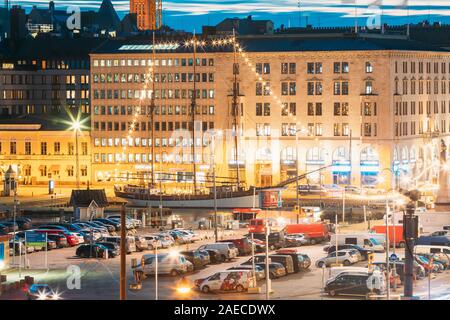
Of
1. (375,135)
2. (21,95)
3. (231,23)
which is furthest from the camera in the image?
(21,95)

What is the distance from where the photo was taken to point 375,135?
7044 centimetres

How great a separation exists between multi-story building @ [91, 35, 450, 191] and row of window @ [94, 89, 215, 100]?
5cm

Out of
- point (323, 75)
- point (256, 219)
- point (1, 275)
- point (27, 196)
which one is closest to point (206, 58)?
point (323, 75)

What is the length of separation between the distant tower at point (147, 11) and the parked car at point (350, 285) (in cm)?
9196

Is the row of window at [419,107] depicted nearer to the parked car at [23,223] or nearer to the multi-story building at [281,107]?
the multi-story building at [281,107]

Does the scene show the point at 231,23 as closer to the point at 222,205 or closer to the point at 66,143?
the point at 66,143

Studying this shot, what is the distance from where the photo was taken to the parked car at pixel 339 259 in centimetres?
3775

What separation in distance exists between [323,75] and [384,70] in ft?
10.2

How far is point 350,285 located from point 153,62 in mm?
43580

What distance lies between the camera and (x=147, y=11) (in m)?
125

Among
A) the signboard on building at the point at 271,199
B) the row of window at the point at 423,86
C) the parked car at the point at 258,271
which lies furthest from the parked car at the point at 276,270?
the row of window at the point at 423,86

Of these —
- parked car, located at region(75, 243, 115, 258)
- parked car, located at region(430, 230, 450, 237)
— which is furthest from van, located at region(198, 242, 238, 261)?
parked car, located at region(430, 230, 450, 237)

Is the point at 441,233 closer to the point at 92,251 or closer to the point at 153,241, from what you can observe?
the point at 153,241

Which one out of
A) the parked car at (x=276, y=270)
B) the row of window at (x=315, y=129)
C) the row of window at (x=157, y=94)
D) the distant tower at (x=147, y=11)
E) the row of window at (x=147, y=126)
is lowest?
the parked car at (x=276, y=270)
